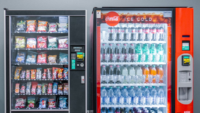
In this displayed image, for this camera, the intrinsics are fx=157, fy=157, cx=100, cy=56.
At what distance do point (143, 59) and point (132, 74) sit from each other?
0.34 m

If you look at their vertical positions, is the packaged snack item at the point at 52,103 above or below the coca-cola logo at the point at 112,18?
below

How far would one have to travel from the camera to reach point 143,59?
283 centimetres

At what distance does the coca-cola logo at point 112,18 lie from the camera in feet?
8.71

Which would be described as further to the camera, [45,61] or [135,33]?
[45,61]

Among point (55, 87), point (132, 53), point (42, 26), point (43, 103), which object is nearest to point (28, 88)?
point (43, 103)

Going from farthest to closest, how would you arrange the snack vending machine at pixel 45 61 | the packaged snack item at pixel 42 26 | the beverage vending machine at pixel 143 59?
1. the packaged snack item at pixel 42 26
2. the snack vending machine at pixel 45 61
3. the beverage vending machine at pixel 143 59

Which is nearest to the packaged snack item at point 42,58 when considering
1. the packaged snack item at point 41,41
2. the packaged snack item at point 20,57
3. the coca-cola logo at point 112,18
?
the packaged snack item at point 41,41

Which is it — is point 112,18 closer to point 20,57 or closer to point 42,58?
point 42,58

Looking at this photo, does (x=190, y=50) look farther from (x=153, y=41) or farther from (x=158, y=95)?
(x=158, y=95)

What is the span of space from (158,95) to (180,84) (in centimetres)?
50

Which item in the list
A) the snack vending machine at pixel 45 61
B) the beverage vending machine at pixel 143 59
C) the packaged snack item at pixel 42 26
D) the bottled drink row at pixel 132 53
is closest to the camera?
the beverage vending machine at pixel 143 59

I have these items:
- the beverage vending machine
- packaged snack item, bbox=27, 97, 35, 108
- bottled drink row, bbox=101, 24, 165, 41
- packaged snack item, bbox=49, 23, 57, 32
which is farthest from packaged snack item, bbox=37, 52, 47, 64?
bottled drink row, bbox=101, 24, 165, 41

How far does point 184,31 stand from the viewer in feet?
8.38

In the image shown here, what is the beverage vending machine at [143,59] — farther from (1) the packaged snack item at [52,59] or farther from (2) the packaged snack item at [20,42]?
(2) the packaged snack item at [20,42]
